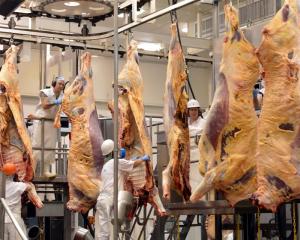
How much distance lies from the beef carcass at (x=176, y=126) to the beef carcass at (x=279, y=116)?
1.52 metres

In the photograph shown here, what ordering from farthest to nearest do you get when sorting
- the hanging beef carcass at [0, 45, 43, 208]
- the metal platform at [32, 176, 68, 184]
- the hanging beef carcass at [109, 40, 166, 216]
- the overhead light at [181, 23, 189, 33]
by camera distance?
1. the overhead light at [181, 23, 189, 33]
2. the metal platform at [32, 176, 68, 184]
3. the hanging beef carcass at [0, 45, 43, 208]
4. the hanging beef carcass at [109, 40, 166, 216]

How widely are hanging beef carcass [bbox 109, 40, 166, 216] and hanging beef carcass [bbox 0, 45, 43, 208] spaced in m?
1.56

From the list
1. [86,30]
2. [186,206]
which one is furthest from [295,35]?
[86,30]

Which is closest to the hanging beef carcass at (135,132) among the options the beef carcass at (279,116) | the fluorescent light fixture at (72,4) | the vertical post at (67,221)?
the fluorescent light fixture at (72,4)

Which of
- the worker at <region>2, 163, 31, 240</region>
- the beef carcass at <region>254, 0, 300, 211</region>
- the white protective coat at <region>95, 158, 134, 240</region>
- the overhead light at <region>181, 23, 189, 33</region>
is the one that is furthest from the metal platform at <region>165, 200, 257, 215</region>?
the overhead light at <region>181, 23, 189, 33</region>

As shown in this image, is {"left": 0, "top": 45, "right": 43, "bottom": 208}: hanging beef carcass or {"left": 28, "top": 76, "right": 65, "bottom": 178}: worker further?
{"left": 28, "top": 76, "right": 65, "bottom": 178}: worker

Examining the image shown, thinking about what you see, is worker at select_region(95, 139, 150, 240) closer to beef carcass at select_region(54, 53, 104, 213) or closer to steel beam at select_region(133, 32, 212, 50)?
beef carcass at select_region(54, 53, 104, 213)

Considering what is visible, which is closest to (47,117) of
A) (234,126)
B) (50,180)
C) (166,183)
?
(50,180)

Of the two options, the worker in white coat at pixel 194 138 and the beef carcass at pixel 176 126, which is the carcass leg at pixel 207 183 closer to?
the beef carcass at pixel 176 126

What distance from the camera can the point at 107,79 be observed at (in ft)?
53.2

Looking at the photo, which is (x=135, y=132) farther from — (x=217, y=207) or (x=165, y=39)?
(x=165, y=39)

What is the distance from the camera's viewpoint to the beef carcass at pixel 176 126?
644 cm

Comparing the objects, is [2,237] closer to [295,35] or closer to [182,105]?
[182,105]

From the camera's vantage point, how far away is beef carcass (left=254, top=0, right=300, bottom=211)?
4.85 metres
